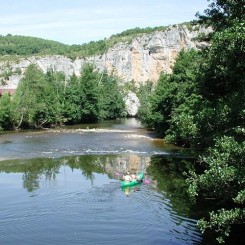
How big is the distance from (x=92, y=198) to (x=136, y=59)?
147 metres

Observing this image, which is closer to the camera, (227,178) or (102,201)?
(227,178)

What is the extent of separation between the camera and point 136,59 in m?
175

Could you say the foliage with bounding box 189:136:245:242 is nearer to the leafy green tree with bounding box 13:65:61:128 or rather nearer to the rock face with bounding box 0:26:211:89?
the leafy green tree with bounding box 13:65:61:128

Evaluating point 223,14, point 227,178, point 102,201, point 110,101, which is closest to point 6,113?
point 110,101

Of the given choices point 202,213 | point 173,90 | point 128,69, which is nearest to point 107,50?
point 128,69

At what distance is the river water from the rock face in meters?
117

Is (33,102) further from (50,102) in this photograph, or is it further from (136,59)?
(136,59)

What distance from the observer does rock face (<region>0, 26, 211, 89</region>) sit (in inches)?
6550

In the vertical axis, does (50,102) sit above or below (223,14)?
below

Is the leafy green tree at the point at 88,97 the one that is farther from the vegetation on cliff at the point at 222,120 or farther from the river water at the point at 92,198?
the vegetation on cliff at the point at 222,120

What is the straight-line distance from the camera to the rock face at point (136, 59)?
16638 centimetres

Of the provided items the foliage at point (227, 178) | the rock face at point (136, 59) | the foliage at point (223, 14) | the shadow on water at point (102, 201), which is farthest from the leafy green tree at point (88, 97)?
the foliage at point (227, 178)

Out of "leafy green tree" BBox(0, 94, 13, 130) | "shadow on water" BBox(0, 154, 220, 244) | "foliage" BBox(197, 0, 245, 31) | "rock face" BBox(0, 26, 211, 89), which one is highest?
"rock face" BBox(0, 26, 211, 89)

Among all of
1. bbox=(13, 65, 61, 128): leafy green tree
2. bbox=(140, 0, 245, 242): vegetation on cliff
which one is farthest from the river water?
bbox=(13, 65, 61, 128): leafy green tree
